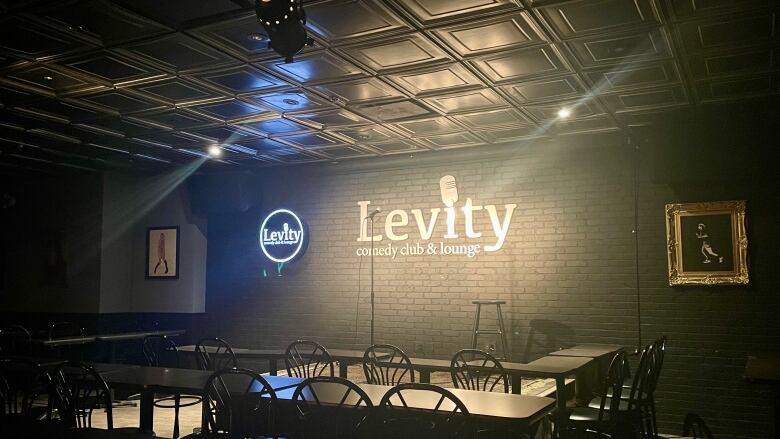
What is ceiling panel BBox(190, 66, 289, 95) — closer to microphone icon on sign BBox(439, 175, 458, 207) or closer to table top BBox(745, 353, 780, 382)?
microphone icon on sign BBox(439, 175, 458, 207)

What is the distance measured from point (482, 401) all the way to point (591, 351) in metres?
2.88

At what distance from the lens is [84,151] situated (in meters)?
8.15

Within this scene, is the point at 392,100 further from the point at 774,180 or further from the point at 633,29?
the point at 774,180

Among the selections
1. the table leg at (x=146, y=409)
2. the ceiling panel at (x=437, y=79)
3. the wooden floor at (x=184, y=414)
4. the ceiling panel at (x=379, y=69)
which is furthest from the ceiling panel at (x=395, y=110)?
the table leg at (x=146, y=409)

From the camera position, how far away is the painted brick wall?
6.46m

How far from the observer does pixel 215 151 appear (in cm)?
825

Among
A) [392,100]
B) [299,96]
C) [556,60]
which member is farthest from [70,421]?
[556,60]

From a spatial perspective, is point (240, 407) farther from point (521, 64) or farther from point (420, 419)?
point (521, 64)

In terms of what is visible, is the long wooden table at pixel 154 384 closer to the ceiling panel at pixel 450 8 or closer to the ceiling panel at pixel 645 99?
the ceiling panel at pixel 450 8

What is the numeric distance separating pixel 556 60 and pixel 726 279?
10.5 feet

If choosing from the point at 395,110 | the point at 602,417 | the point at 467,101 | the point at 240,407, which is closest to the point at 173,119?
the point at 395,110

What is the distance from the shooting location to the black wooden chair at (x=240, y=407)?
384 centimetres

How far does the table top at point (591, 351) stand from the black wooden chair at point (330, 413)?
2731mm

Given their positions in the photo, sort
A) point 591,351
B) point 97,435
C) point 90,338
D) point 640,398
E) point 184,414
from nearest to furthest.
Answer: point 97,435 → point 640,398 → point 591,351 → point 184,414 → point 90,338
